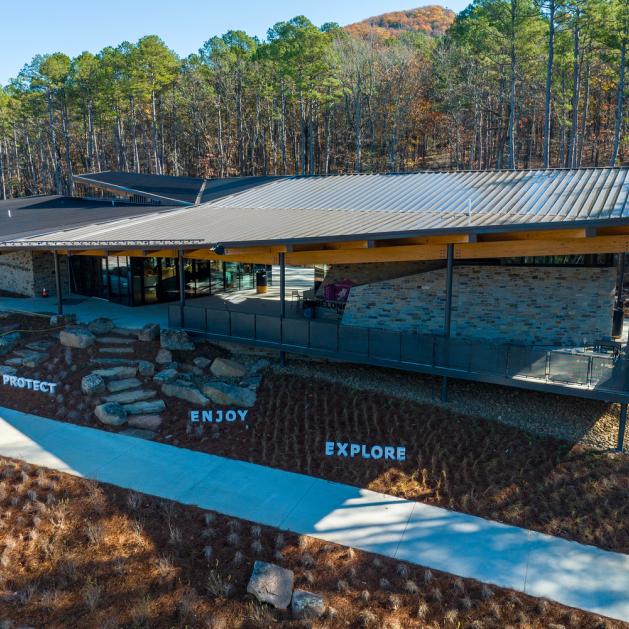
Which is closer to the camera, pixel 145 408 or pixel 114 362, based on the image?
pixel 145 408

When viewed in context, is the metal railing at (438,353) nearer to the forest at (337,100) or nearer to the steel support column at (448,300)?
the steel support column at (448,300)

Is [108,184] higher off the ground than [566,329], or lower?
higher

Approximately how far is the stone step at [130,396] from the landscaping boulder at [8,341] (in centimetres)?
424

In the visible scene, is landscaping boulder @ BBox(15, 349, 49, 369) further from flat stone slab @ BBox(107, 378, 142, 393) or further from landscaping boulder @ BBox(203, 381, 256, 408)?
landscaping boulder @ BBox(203, 381, 256, 408)

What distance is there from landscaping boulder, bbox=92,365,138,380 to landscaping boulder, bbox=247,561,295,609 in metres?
6.97

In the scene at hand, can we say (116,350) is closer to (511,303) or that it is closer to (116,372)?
(116,372)

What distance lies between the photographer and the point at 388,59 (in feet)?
143

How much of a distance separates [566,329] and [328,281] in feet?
21.8

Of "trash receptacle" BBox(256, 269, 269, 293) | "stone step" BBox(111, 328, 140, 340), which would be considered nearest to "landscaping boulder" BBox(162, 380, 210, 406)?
"stone step" BBox(111, 328, 140, 340)

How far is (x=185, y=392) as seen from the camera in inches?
480

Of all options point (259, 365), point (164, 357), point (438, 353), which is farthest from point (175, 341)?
point (438, 353)

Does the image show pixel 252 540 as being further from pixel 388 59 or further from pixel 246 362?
pixel 388 59

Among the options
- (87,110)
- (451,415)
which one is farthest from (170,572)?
(87,110)

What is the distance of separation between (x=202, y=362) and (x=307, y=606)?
7640 mm
